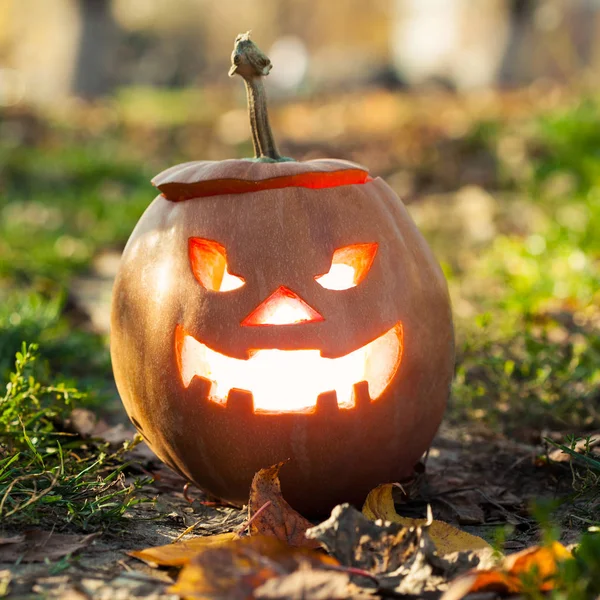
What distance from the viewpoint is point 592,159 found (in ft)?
22.0

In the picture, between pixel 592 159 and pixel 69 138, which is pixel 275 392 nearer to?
pixel 592 159

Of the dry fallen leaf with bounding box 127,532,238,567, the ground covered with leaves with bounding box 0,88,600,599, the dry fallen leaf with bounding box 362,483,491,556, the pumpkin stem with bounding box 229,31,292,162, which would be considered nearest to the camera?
the ground covered with leaves with bounding box 0,88,600,599

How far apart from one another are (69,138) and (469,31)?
2516cm

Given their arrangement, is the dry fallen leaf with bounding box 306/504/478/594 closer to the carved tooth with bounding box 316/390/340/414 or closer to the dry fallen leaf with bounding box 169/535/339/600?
the dry fallen leaf with bounding box 169/535/339/600

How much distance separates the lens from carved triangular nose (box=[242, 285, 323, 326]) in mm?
2225

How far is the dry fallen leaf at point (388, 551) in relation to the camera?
5.97 ft

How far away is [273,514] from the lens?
6.95 ft

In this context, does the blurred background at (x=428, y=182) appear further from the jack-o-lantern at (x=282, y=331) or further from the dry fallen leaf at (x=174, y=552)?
the dry fallen leaf at (x=174, y=552)

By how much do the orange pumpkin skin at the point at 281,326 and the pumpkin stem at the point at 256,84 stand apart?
0.20 meters

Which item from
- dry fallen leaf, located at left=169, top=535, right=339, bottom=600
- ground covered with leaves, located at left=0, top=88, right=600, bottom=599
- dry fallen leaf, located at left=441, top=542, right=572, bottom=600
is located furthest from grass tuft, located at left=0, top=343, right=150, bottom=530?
dry fallen leaf, located at left=441, top=542, right=572, bottom=600

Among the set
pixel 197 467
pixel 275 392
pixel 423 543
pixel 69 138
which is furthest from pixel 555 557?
pixel 69 138

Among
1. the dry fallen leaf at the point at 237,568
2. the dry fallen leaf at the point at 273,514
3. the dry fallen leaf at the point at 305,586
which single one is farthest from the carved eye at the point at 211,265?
the dry fallen leaf at the point at 305,586

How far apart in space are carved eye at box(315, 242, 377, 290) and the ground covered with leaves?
1.85 feet

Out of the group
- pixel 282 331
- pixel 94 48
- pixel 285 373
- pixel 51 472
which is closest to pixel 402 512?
pixel 285 373
